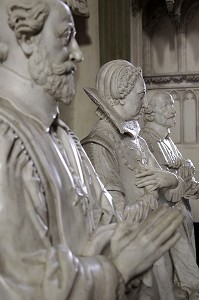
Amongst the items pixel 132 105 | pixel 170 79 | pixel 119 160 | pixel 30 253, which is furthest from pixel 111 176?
pixel 170 79

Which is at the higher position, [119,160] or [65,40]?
[65,40]

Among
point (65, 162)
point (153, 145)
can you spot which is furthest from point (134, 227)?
point (153, 145)

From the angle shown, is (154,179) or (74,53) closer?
(74,53)

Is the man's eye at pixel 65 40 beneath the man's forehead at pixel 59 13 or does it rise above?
beneath

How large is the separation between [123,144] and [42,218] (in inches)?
77.5

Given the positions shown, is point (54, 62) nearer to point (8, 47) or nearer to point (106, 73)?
point (8, 47)

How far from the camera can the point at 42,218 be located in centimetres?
170

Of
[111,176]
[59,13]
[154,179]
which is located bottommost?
[154,179]

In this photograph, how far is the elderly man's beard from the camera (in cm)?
182

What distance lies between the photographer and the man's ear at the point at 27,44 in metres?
1.81

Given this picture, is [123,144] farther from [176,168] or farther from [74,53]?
[74,53]

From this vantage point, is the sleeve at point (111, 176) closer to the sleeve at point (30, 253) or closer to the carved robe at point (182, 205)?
the carved robe at point (182, 205)

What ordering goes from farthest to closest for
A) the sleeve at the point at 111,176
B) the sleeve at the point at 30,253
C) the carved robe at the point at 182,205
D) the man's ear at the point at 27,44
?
the carved robe at the point at 182,205 → the sleeve at the point at 111,176 → the man's ear at the point at 27,44 → the sleeve at the point at 30,253

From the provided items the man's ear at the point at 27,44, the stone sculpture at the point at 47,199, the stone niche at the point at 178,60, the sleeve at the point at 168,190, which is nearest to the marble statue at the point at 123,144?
the sleeve at the point at 168,190
